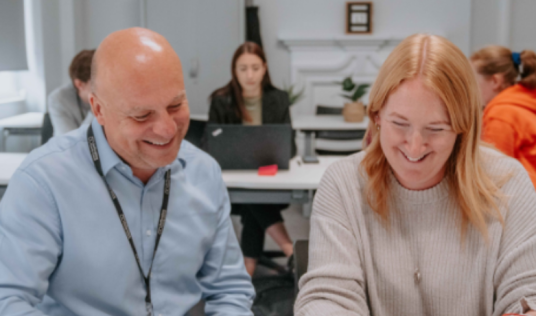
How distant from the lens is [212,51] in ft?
16.8

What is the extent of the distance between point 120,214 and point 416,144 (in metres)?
0.66

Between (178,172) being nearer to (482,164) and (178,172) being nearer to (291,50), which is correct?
(482,164)

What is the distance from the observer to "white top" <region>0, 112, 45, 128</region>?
12.4ft

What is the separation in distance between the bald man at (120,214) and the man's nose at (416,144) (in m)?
0.48

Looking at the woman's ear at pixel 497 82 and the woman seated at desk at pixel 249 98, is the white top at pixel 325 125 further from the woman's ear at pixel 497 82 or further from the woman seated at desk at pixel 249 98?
the woman's ear at pixel 497 82

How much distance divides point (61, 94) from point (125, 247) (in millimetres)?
2143

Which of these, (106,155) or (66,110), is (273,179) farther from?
(66,110)

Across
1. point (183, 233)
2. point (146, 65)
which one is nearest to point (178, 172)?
point (183, 233)

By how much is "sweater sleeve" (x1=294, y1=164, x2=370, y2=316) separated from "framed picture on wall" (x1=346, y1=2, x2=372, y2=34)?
15.0 feet

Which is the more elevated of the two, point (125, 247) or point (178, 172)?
point (178, 172)

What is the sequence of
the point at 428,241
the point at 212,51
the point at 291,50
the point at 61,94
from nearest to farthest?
1. the point at 428,241
2. the point at 61,94
3. the point at 212,51
4. the point at 291,50

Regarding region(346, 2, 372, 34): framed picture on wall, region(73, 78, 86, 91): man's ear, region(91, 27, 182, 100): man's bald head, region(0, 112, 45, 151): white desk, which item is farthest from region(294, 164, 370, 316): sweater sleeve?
region(346, 2, 372, 34): framed picture on wall

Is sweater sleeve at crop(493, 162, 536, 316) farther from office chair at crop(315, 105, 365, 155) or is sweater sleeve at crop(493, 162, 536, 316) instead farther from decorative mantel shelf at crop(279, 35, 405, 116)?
decorative mantel shelf at crop(279, 35, 405, 116)

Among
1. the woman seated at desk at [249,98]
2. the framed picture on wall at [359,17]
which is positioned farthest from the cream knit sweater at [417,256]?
the framed picture on wall at [359,17]
